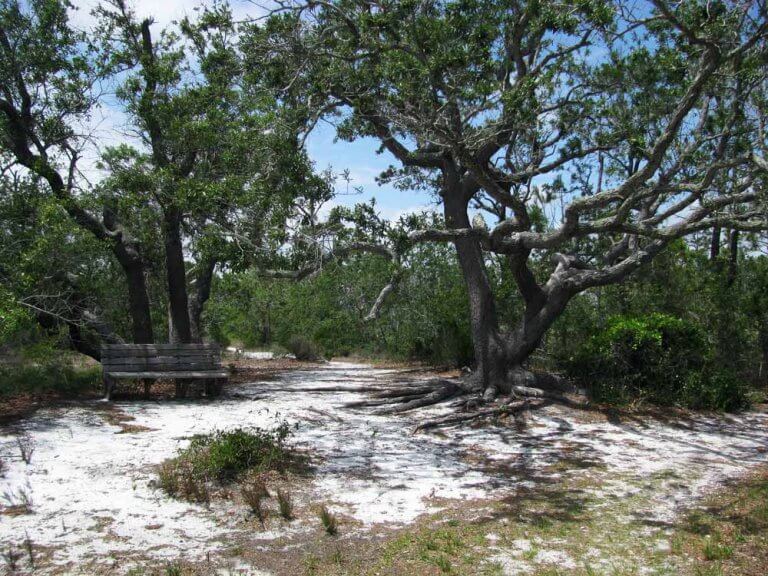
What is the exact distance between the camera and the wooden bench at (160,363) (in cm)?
1015

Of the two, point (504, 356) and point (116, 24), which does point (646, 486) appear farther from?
point (116, 24)

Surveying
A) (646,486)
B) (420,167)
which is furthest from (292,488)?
(420,167)

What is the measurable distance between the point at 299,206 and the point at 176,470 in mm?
5005

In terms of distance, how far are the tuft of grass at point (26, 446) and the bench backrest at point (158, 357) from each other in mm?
2748

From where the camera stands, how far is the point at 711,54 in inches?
279

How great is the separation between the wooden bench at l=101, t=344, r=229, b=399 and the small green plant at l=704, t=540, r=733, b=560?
7.83m

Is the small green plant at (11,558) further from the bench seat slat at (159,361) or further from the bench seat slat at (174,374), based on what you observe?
the bench seat slat at (159,361)

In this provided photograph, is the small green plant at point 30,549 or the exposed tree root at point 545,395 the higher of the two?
the exposed tree root at point 545,395

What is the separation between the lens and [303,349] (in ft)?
77.2

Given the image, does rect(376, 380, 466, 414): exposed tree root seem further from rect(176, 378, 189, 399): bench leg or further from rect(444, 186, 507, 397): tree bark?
rect(176, 378, 189, 399): bench leg

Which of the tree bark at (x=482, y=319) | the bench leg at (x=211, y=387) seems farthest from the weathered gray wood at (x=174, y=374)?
the tree bark at (x=482, y=319)

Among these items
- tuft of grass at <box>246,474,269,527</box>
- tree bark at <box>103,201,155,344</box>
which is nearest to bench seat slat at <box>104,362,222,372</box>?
tree bark at <box>103,201,155,344</box>

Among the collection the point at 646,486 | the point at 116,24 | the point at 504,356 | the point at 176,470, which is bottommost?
the point at 646,486

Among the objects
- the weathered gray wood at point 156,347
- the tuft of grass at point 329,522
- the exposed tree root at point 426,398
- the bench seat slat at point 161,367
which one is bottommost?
the tuft of grass at point 329,522
